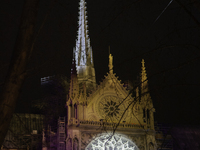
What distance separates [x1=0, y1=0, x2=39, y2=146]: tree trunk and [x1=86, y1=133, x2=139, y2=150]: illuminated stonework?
1884 cm

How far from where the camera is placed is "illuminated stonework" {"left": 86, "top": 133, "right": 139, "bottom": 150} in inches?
1045

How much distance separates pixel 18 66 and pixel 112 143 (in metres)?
20.1

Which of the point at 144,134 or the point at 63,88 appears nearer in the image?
the point at 144,134

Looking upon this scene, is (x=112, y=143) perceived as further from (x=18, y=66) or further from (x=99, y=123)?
(x=18, y=66)

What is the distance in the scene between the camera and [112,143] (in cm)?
2717

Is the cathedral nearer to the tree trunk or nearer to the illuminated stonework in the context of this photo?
the illuminated stonework

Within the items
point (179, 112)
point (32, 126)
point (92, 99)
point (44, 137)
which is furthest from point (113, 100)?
point (179, 112)

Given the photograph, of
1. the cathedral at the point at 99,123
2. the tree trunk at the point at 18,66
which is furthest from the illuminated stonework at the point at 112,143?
the tree trunk at the point at 18,66

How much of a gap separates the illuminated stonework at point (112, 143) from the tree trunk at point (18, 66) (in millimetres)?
18838

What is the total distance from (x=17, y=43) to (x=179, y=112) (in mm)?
3652

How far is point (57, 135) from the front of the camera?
2798 centimetres

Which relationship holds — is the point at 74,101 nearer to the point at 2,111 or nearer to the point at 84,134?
the point at 84,134

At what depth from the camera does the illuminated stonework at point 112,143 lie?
1045 inches

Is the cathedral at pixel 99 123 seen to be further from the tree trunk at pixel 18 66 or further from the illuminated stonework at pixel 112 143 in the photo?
the tree trunk at pixel 18 66
